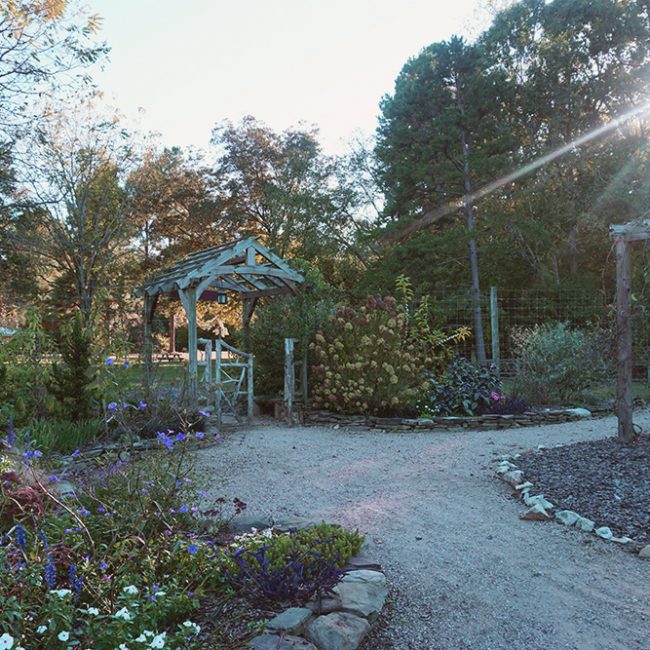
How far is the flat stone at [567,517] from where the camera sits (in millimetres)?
3676

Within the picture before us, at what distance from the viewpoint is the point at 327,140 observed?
75.1 ft

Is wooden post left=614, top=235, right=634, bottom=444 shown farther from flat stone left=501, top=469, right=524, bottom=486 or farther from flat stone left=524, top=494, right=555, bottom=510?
flat stone left=524, top=494, right=555, bottom=510

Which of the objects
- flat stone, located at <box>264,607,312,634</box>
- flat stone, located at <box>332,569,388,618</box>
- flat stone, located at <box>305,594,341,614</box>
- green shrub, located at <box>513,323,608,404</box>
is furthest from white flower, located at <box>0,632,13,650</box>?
green shrub, located at <box>513,323,608,404</box>

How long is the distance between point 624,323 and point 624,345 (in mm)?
209

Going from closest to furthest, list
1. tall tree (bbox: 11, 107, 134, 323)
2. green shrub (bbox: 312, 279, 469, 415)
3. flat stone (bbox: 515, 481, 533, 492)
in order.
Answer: flat stone (bbox: 515, 481, 533, 492) → green shrub (bbox: 312, 279, 469, 415) → tall tree (bbox: 11, 107, 134, 323)

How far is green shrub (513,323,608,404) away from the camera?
8.66 m

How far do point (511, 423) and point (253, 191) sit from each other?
16.6 meters

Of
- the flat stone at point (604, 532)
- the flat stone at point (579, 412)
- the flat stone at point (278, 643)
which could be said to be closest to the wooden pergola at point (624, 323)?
the flat stone at point (604, 532)

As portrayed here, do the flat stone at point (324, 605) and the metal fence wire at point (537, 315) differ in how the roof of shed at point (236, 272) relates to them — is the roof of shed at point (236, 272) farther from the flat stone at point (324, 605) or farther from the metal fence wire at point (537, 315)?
the flat stone at point (324, 605)

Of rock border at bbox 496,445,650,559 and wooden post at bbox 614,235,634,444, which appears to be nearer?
rock border at bbox 496,445,650,559

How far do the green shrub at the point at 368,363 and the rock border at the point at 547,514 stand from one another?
292cm

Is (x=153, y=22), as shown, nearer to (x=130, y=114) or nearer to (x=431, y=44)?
(x=130, y=114)

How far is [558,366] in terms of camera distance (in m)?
8.66

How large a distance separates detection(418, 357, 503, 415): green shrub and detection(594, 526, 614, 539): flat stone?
4.26 m
